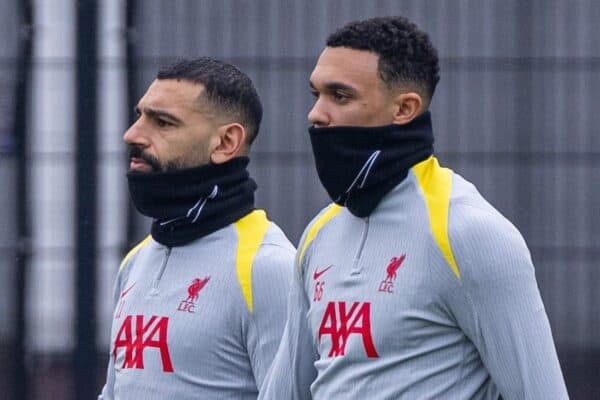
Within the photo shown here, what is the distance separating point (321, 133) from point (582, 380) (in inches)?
141

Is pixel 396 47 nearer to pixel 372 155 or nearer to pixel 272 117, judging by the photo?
pixel 372 155

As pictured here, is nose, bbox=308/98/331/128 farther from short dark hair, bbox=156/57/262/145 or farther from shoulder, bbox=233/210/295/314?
short dark hair, bbox=156/57/262/145

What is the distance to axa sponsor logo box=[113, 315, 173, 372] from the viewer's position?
13.0ft

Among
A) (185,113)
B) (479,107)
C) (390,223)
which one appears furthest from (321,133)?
(479,107)

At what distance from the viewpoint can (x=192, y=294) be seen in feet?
13.3

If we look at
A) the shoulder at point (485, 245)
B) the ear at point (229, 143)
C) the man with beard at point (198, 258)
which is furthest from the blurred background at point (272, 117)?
the shoulder at point (485, 245)

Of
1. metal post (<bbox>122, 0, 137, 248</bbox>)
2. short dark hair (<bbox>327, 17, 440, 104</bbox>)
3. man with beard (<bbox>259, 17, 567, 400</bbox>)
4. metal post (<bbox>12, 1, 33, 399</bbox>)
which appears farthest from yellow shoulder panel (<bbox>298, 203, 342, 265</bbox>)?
metal post (<bbox>12, 1, 33, 399</bbox>)

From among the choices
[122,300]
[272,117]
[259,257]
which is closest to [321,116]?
[259,257]

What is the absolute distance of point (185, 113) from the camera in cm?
418

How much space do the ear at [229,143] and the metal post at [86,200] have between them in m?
2.58

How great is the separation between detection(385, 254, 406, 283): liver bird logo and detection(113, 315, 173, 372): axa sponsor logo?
81cm

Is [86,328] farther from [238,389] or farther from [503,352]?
[503,352]

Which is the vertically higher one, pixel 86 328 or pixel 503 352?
pixel 503 352

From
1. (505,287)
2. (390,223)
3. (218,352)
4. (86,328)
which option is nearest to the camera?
(505,287)
